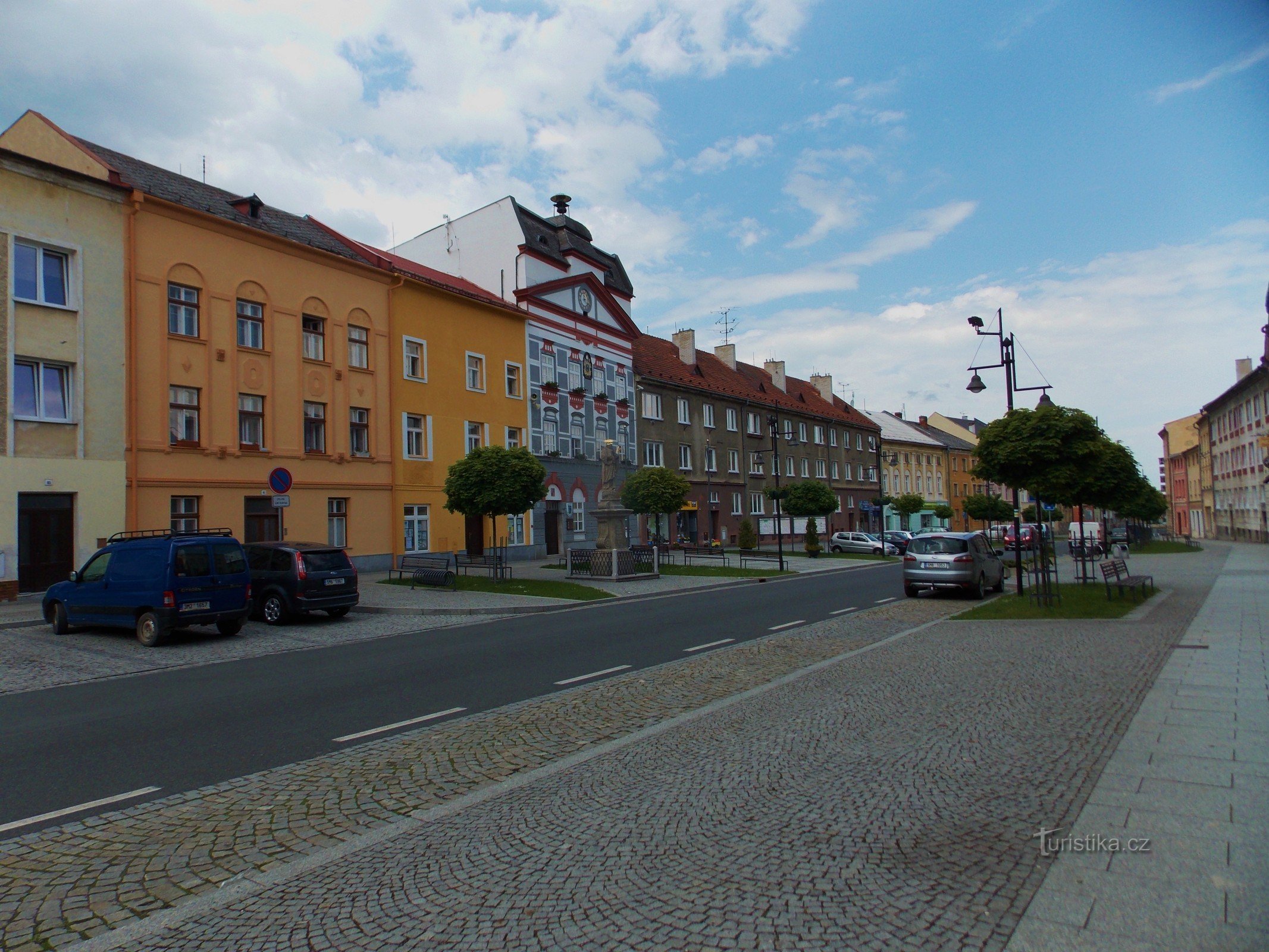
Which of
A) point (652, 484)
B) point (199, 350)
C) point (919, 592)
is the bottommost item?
point (919, 592)

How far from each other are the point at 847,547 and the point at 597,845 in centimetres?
4401

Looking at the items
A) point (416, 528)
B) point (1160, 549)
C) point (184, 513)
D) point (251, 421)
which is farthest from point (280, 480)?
point (1160, 549)

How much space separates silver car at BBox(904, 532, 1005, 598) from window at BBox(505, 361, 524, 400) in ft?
67.7

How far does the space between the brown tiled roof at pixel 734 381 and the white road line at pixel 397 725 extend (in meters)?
38.1

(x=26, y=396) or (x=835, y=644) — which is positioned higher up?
(x=26, y=396)

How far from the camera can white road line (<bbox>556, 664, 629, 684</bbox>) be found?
9477mm

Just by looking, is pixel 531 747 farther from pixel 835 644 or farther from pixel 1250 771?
pixel 835 644

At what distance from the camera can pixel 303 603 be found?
51.8 ft

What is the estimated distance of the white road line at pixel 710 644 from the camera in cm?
1190

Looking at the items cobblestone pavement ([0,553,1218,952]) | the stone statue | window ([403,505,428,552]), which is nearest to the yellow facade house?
window ([403,505,428,552])

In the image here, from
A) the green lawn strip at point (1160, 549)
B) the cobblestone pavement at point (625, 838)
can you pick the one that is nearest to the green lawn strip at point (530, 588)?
the cobblestone pavement at point (625, 838)

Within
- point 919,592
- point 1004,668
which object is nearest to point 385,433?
point 919,592

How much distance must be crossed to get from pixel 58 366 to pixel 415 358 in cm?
1252

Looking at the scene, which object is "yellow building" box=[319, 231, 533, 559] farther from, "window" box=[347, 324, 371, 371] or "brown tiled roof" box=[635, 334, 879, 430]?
"brown tiled roof" box=[635, 334, 879, 430]
